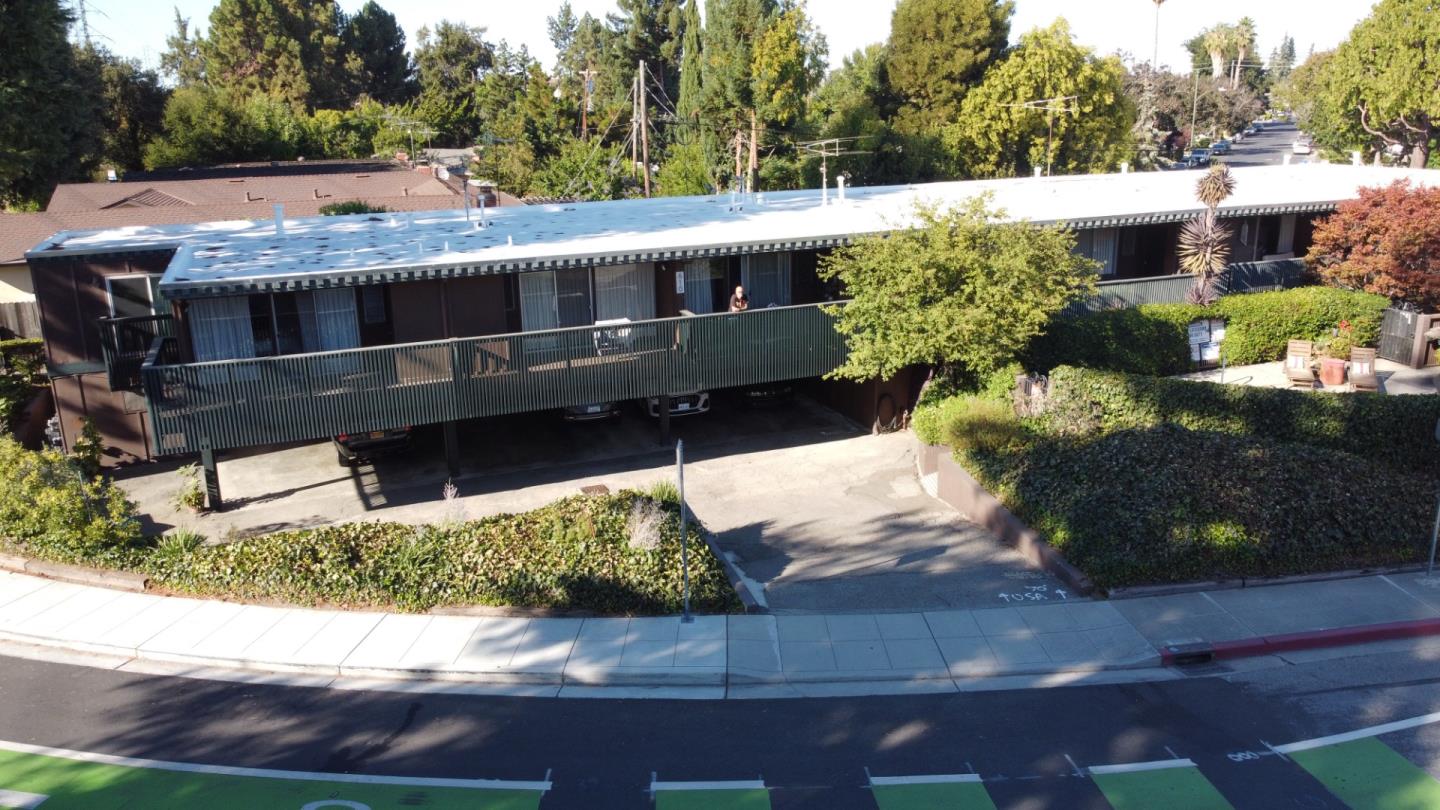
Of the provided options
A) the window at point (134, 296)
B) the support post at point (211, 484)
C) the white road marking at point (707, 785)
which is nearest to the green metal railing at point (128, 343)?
the window at point (134, 296)

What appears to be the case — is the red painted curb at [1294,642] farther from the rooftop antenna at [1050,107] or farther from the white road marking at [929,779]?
the rooftop antenna at [1050,107]

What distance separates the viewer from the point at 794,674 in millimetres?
12664

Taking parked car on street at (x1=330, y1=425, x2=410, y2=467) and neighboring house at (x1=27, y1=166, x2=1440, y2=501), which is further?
parked car on street at (x1=330, y1=425, x2=410, y2=467)

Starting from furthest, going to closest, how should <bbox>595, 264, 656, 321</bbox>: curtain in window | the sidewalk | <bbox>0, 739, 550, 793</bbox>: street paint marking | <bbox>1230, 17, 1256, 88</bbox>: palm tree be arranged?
<bbox>1230, 17, 1256, 88</bbox>: palm tree, <bbox>595, 264, 656, 321</bbox>: curtain in window, the sidewalk, <bbox>0, 739, 550, 793</bbox>: street paint marking

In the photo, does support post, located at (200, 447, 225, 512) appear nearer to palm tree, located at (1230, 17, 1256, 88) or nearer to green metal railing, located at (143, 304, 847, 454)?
green metal railing, located at (143, 304, 847, 454)

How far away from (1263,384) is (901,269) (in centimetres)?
933

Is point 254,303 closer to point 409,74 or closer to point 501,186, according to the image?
point 501,186

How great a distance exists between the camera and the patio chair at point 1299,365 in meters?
23.4

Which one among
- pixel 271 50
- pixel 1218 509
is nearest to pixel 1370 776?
pixel 1218 509

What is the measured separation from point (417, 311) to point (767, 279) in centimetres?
766

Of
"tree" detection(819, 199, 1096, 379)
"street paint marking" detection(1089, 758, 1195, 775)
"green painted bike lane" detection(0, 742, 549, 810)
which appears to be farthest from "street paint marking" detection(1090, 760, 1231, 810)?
"tree" detection(819, 199, 1096, 379)

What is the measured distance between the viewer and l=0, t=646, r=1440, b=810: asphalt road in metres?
10.5

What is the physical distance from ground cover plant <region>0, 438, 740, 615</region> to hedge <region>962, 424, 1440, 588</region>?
5.27 m

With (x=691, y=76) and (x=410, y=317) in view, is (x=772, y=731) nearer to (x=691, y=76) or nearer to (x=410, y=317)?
(x=410, y=317)
